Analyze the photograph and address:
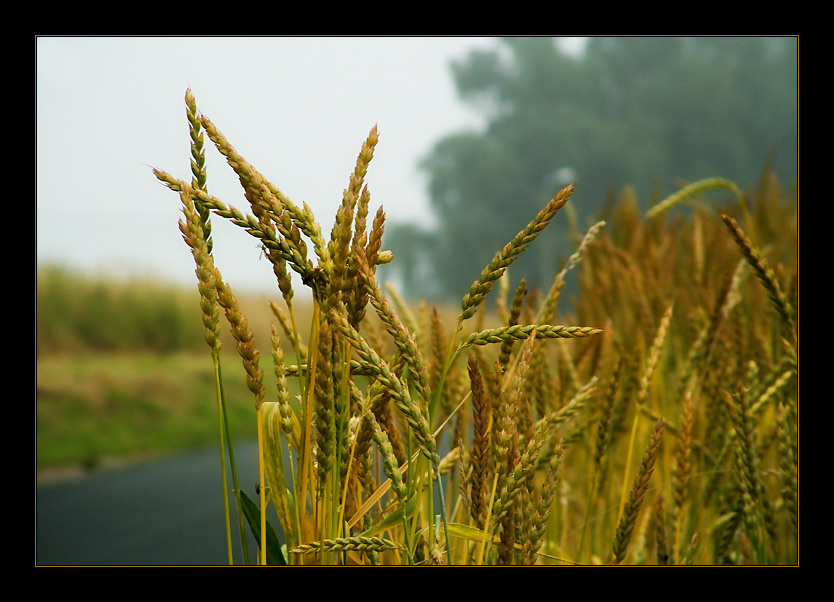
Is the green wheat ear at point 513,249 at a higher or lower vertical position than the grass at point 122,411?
higher

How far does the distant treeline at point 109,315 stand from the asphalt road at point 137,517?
3250 mm

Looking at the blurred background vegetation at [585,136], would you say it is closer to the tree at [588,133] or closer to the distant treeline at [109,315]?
the tree at [588,133]

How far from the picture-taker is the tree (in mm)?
24984

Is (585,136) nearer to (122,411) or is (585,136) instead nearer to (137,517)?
(122,411)

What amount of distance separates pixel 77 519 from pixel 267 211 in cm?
540

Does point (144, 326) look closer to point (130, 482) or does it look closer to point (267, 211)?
point (130, 482)

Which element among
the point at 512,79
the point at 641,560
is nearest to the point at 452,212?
the point at 512,79

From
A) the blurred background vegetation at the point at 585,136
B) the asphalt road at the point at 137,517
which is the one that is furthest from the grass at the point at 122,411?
the blurred background vegetation at the point at 585,136

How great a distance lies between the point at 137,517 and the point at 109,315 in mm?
5068

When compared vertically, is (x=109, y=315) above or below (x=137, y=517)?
above

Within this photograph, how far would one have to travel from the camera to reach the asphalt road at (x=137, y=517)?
4172mm

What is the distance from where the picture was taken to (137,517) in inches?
201

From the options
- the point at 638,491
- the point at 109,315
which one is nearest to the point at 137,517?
the point at 109,315

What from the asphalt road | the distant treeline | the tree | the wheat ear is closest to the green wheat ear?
the wheat ear
